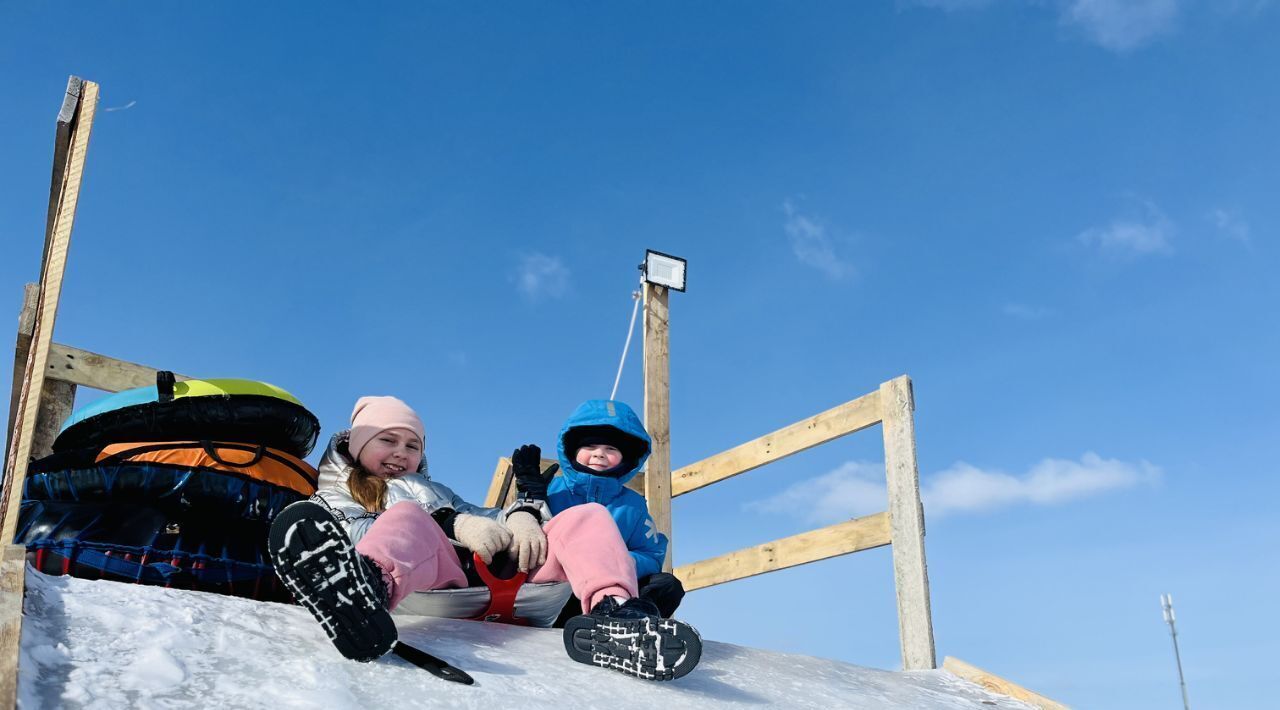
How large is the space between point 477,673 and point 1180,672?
18580 millimetres

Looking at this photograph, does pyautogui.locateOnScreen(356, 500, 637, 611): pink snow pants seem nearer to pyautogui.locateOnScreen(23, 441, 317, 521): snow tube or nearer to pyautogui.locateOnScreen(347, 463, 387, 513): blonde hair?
pyautogui.locateOnScreen(347, 463, 387, 513): blonde hair

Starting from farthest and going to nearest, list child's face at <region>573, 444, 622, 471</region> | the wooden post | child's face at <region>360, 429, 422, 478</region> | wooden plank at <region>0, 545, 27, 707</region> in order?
1. the wooden post
2. child's face at <region>573, 444, 622, 471</region>
3. child's face at <region>360, 429, 422, 478</region>
4. wooden plank at <region>0, 545, 27, 707</region>

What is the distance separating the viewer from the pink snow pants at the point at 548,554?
2.07 meters

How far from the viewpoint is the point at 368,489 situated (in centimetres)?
281

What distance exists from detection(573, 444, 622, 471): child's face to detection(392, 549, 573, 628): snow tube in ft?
2.54

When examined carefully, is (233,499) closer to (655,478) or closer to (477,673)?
(477,673)

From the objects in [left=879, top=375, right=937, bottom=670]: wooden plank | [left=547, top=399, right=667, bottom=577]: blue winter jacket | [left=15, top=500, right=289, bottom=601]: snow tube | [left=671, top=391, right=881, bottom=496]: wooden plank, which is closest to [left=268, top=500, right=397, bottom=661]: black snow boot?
[left=15, top=500, right=289, bottom=601]: snow tube

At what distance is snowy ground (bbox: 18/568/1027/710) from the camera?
1548mm

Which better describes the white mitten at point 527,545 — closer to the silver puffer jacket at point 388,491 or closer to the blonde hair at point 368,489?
the silver puffer jacket at point 388,491

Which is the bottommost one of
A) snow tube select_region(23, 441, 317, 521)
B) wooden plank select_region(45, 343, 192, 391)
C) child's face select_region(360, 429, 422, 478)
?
snow tube select_region(23, 441, 317, 521)

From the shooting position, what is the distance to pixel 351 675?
174cm

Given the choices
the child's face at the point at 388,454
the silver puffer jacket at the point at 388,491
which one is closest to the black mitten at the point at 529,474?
the silver puffer jacket at the point at 388,491

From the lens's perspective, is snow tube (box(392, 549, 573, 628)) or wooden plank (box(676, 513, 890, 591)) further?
wooden plank (box(676, 513, 890, 591))

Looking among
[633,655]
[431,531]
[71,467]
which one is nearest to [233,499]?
[71,467]
